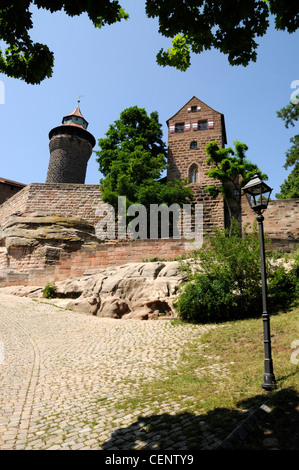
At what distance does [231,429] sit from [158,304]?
8702 mm

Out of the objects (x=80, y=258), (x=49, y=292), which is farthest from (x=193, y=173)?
(x=49, y=292)

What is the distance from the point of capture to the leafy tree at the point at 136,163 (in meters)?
21.7

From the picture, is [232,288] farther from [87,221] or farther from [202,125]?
[202,125]

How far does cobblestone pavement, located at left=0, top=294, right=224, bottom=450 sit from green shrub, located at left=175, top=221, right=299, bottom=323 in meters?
0.89

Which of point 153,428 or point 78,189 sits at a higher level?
point 78,189

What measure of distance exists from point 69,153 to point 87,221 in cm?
1708

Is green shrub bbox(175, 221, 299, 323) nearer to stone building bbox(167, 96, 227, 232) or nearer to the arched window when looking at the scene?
stone building bbox(167, 96, 227, 232)

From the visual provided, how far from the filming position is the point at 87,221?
24.4 metres

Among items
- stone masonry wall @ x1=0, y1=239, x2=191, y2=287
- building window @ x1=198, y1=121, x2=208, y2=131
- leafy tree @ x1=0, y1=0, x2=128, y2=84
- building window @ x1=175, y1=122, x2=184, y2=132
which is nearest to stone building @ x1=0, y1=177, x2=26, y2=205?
stone masonry wall @ x1=0, y1=239, x2=191, y2=287

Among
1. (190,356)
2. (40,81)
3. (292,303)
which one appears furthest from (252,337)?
(40,81)

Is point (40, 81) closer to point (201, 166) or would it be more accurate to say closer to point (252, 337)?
point (252, 337)

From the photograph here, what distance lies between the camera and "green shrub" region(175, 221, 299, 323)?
1062cm

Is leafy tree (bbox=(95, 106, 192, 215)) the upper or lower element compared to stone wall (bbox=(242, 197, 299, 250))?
upper
